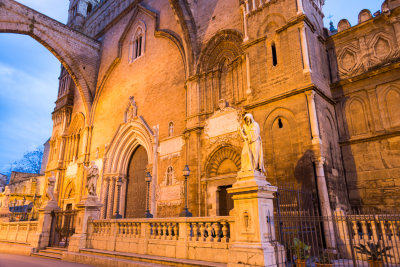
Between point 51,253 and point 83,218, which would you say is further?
point 51,253

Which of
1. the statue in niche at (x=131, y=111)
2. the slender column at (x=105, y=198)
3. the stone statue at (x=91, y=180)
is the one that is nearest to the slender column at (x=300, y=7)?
the stone statue at (x=91, y=180)

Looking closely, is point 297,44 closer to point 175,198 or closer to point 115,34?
point 175,198

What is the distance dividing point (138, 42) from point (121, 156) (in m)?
7.78

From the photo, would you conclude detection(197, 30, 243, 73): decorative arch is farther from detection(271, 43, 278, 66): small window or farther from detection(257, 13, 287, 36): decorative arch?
detection(271, 43, 278, 66): small window

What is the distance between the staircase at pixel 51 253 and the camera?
1053 centimetres

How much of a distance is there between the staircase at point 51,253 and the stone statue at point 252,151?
829 centimetres

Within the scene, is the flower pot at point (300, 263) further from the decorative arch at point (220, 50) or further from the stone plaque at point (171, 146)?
the decorative arch at point (220, 50)

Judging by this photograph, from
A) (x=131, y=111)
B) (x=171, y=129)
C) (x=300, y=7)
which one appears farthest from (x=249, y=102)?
(x=131, y=111)

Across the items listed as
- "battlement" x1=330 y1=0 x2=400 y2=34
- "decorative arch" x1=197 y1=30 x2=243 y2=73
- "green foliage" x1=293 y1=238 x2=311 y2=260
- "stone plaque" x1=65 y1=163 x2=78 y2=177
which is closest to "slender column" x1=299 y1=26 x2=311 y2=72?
"battlement" x1=330 y1=0 x2=400 y2=34

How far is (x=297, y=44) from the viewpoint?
33.3ft

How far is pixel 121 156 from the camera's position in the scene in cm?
1758

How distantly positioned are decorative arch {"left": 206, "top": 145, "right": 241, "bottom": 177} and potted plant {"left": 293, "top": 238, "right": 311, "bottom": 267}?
5.17m

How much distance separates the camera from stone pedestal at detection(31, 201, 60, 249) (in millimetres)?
11938

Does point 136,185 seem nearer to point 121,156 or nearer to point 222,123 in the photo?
point 121,156
